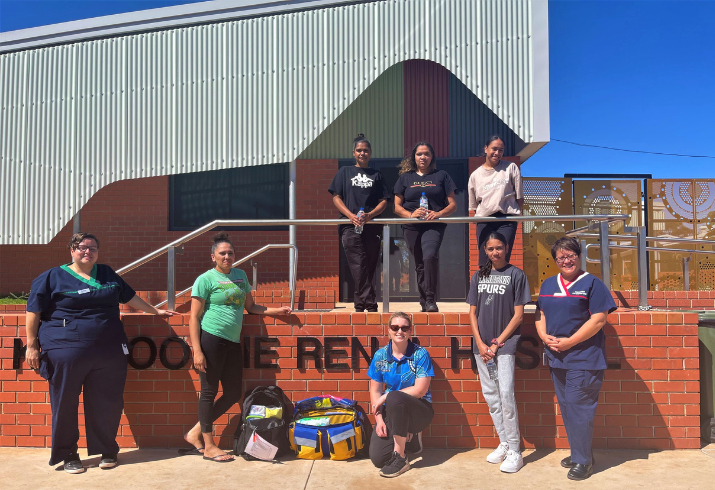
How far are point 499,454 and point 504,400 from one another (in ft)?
1.31

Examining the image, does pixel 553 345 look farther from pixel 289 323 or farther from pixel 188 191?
pixel 188 191

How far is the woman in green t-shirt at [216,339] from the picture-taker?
3.87 meters

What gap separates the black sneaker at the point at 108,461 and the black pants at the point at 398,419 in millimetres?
1804

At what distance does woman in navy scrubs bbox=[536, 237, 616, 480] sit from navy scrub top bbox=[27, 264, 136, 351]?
312 centimetres

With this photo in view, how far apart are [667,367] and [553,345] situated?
114cm

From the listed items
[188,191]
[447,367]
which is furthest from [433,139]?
[447,367]

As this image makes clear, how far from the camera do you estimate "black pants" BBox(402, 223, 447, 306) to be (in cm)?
436

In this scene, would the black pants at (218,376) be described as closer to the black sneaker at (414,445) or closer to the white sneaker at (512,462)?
the black sneaker at (414,445)

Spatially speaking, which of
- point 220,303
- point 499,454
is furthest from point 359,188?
point 499,454

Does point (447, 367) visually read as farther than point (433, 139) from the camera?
No

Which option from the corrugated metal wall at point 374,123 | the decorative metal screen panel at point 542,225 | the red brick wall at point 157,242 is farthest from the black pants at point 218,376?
the decorative metal screen panel at point 542,225

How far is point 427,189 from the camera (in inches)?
178

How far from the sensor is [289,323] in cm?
429

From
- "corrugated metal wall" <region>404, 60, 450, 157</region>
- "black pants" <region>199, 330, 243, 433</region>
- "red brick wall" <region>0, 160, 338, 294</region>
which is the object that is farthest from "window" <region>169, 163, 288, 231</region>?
"black pants" <region>199, 330, 243, 433</region>
